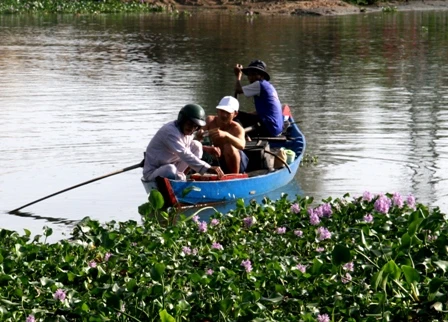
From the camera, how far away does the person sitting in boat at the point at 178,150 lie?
11.3m

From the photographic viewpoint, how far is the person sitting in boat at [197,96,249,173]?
12305 millimetres

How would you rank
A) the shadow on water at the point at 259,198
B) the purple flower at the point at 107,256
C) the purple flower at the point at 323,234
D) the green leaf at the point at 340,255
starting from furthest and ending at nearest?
the shadow on water at the point at 259,198
the purple flower at the point at 323,234
the purple flower at the point at 107,256
the green leaf at the point at 340,255

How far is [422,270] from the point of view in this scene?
6902 mm

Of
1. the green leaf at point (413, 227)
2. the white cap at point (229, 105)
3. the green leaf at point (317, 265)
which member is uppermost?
the white cap at point (229, 105)

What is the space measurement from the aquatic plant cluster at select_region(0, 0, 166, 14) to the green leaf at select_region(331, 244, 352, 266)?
44.6 metres

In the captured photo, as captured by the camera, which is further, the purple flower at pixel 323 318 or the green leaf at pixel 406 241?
the green leaf at pixel 406 241

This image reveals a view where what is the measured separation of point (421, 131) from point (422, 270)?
1012 cm

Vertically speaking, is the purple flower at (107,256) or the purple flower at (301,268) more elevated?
the purple flower at (301,268)

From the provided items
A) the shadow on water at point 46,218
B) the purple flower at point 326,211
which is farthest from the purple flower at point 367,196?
the shadow on water at point 46,218

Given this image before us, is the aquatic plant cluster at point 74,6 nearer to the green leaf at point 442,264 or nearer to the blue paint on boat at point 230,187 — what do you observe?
the blue paint on boat at point 230,187

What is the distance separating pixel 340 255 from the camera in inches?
249

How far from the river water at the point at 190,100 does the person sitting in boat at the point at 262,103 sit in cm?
74

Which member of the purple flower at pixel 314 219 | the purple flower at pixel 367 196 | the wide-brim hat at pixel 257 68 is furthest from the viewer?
the wide-brim hat at pixel 257 68

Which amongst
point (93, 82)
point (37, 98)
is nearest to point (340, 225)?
point (37, 98)
